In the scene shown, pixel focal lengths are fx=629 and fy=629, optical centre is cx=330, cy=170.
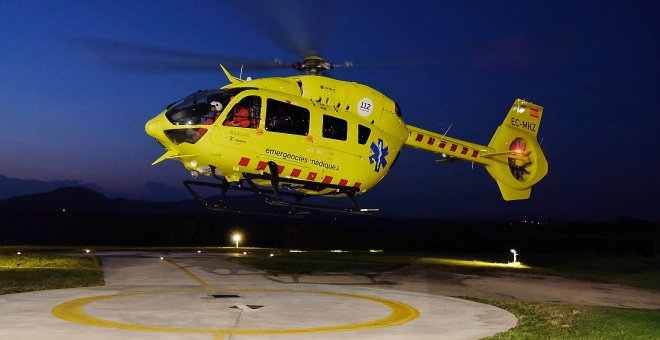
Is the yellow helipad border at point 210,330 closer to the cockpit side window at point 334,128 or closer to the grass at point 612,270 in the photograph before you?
the cockpit side window at point 334,128

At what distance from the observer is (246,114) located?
52.5 ft

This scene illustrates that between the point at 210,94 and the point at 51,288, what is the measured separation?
265 inches

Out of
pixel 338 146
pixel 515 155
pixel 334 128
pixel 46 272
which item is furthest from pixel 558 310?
pixel 46 272

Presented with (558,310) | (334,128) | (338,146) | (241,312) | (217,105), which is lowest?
(241,312)

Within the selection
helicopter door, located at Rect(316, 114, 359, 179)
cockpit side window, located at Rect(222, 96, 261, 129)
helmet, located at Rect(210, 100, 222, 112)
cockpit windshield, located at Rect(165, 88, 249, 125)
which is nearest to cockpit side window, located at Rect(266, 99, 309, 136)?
cockpit side window, located at Rect(222, 96, 261, 129)

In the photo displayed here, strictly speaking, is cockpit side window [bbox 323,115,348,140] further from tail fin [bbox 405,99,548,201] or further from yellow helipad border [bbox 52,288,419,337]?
tail fin [bbox 405,99,548,201]

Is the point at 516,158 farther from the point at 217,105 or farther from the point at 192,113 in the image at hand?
the point at 192,113

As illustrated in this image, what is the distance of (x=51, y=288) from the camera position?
16688 mm

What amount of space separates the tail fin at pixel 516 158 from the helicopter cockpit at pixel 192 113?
38.3ft

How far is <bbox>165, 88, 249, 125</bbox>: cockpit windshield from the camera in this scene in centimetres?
1566

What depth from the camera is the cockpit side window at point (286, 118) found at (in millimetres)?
16344

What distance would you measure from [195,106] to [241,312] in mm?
5567

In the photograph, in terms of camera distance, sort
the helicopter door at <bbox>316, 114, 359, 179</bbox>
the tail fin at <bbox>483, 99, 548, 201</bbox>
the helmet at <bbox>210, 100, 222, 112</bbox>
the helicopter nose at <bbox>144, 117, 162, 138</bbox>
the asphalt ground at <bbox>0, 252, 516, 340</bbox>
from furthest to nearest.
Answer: the tail fin at <bbox>483, 99, 548, 201</bbox> < the helicopter door at <bbox>316, 114, 359, 179</bbox> < the helicopter nose at <bbox>144, 117, 162, 138</bbox> < the helmet at <bbox>210, 100, 222, 112</bbox> < the asphalt ground at <bbox>0, 252, 516, 340</bbox>

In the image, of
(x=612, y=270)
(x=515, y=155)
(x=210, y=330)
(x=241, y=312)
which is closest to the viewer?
(x=210, y=330)
